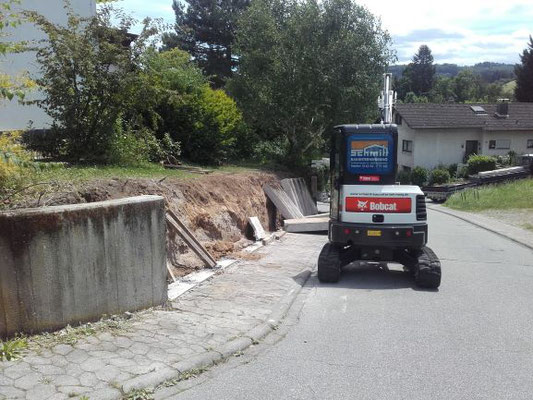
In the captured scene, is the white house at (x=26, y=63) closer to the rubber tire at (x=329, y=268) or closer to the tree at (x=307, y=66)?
the tree at (x=307, y=66)

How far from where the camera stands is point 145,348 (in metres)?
5.54

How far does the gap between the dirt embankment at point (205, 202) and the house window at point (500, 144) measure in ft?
135

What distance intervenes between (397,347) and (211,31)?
146 feet

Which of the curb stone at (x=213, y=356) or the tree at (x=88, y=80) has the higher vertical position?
the tree at (x=88, y=80)

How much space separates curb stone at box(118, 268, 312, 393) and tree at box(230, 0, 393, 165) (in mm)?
14596

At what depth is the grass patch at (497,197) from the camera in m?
29.0

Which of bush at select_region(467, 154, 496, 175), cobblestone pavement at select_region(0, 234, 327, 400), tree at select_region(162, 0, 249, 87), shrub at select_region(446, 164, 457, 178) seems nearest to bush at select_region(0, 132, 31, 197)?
cobblestone pavement at select_region(0, 234, 327, 400)

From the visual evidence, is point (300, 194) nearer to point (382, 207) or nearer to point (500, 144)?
point (382, 207)

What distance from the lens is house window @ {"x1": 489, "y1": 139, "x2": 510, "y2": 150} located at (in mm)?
51812

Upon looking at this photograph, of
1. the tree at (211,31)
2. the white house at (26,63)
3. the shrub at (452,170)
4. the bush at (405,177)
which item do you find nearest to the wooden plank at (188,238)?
the white house at (26,63)

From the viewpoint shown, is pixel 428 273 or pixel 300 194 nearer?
pixel 428 273

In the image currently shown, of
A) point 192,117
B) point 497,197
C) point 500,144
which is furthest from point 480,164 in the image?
point 192,117

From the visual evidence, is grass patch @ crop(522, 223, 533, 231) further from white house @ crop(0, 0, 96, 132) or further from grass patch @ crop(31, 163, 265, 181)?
white house @ crop(0, 0, 96, 132)

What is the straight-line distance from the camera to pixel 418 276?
8.91 meters
